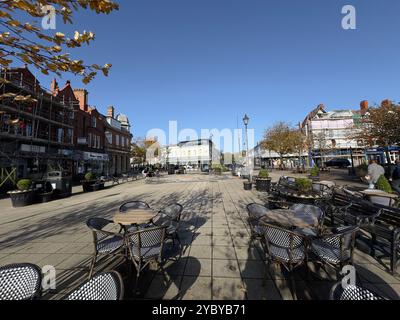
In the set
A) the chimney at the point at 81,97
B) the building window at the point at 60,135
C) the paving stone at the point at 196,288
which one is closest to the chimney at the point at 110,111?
the chimney at the point at 81,97

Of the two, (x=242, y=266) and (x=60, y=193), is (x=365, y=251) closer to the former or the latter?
(x=242, y=266)

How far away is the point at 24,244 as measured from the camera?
16.5 feet

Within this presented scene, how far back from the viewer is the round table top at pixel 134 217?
13.2 ft

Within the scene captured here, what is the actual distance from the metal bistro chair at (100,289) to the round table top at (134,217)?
2125mm

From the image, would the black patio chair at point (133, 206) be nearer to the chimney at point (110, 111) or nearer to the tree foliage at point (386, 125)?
the tree foliage at point (386, 125)

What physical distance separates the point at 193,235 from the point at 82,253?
2565 mm

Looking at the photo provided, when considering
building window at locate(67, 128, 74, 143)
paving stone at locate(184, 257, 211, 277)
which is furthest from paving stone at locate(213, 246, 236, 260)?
building window at locate(67, 128, 74, 143)

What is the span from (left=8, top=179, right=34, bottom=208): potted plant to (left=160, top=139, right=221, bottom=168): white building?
60.8 m

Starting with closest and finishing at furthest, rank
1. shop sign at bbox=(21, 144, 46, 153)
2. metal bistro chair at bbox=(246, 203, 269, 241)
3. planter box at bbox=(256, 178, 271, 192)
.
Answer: metal bistro chair at bbox=(246, 203, 269, 241)
planter box at bbox=(256, 178, 271, 192)
shop sign at bbox=(21, 144, 46, 153)

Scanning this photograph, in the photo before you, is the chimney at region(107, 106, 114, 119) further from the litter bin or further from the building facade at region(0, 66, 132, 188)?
the litter bin

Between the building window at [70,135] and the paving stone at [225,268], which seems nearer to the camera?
the paving stone at [225,268]

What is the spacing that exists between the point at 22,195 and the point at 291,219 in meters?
12.5

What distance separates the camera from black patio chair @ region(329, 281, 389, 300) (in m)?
1.69
